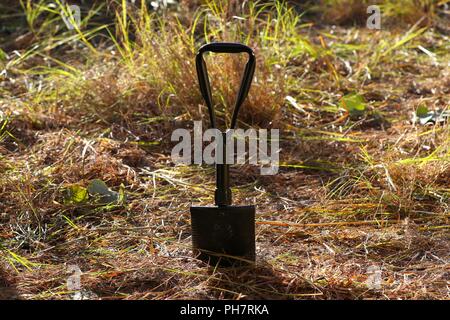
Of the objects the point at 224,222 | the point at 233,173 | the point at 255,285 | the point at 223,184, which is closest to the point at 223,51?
the point at 223,184

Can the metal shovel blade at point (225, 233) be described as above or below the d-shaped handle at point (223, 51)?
below

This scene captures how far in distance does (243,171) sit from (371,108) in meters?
0.87

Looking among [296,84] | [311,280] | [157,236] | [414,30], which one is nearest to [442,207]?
[311,280]

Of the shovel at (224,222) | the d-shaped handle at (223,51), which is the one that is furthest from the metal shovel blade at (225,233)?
the d-shaped handle at (223,51)

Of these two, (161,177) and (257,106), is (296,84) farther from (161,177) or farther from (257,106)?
(161,177)

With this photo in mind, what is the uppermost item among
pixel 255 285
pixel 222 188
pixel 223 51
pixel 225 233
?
pixel 223 51

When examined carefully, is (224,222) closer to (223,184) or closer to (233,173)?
(223,184)

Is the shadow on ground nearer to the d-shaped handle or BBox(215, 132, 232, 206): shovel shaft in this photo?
BBox(215, 132, 232, 206): shovel shaft

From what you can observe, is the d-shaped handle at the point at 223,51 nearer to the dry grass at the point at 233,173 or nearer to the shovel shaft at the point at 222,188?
the shovel shaft at the point at 222,188

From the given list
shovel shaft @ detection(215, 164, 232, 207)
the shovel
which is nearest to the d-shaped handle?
the shovel

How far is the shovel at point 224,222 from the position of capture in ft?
7.34

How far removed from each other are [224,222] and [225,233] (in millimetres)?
33

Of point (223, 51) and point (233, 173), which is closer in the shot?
point (223, 51)

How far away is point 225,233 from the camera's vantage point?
2258 millimetres
